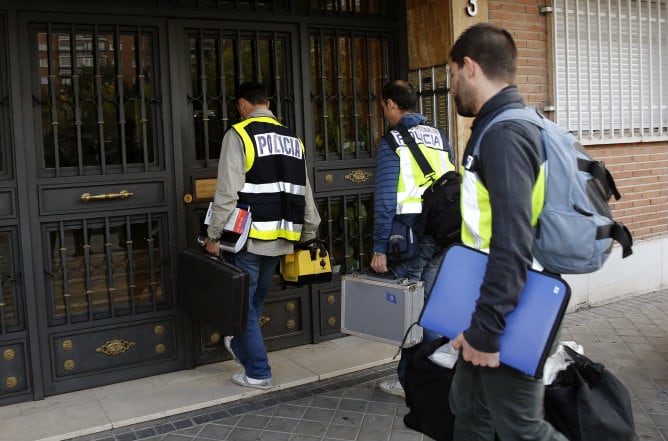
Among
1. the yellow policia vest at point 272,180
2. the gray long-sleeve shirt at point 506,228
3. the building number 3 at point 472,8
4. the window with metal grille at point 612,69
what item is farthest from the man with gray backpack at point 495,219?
the window with metal grille at point 612,69

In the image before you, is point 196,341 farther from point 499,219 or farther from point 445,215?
point 499,219

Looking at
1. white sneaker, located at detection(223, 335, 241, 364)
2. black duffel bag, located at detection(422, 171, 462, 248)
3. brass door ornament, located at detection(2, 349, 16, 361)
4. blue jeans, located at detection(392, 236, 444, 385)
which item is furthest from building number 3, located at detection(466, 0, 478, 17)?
brass door ornament, located at detection(2, 349, 16, 361)

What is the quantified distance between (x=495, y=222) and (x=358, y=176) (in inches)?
140

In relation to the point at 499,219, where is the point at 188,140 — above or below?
above

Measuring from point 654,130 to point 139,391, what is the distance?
19.0ft

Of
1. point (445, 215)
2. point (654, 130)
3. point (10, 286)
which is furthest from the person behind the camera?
point (654, 130)

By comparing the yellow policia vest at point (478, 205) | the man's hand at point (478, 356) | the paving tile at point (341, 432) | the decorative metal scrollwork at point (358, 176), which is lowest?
the paving tile at point (341, 432)

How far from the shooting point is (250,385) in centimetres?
505

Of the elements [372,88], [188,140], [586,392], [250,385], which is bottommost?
[250,385]

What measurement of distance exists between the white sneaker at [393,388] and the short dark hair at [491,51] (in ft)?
8.58

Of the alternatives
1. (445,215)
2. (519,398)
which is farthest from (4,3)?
(519,398)

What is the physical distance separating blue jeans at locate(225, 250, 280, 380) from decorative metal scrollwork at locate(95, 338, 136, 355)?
0.73 m

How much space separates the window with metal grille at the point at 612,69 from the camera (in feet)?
23.0

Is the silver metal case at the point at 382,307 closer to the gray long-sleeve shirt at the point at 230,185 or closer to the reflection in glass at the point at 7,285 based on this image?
the gray long-sleeve shirt at the point at 230,185
